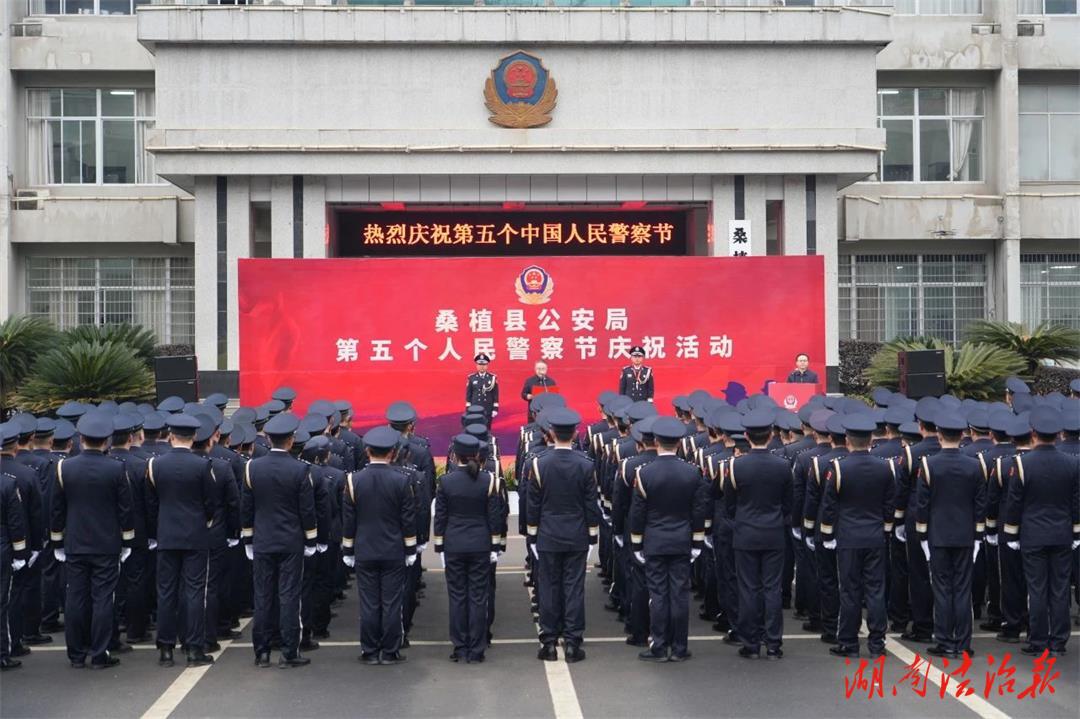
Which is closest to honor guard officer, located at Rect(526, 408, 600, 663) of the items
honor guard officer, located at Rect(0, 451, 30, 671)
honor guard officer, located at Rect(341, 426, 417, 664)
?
honor guard officer, located at Rect(341, 426, 417, 664)

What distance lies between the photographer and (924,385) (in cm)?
1656

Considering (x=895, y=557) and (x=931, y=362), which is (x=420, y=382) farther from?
(x=895, y=557)

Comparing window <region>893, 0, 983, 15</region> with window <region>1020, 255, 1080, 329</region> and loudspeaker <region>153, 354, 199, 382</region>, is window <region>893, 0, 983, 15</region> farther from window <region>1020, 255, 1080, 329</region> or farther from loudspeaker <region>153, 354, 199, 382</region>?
loudspeaker <region>153, 354, 199, 382</region>

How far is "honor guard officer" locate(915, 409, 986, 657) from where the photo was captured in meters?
8.52

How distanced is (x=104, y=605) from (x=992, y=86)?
21612 mm

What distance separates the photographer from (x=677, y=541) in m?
8.52

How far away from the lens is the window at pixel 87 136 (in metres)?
24.1

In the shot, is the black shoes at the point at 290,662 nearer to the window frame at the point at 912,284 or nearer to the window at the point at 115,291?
the window at the point at 115,291

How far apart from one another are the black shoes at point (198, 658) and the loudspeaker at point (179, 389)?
8.26 meters

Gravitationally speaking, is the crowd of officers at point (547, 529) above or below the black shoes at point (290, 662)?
above

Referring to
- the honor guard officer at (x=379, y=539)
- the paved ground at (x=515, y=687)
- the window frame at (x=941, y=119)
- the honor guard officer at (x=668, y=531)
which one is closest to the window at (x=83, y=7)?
the window frame at (x=941, y=119)

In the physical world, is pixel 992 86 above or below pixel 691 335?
above

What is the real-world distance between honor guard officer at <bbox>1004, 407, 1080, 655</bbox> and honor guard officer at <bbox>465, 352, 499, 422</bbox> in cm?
904

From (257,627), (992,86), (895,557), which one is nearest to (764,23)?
(992,86)
